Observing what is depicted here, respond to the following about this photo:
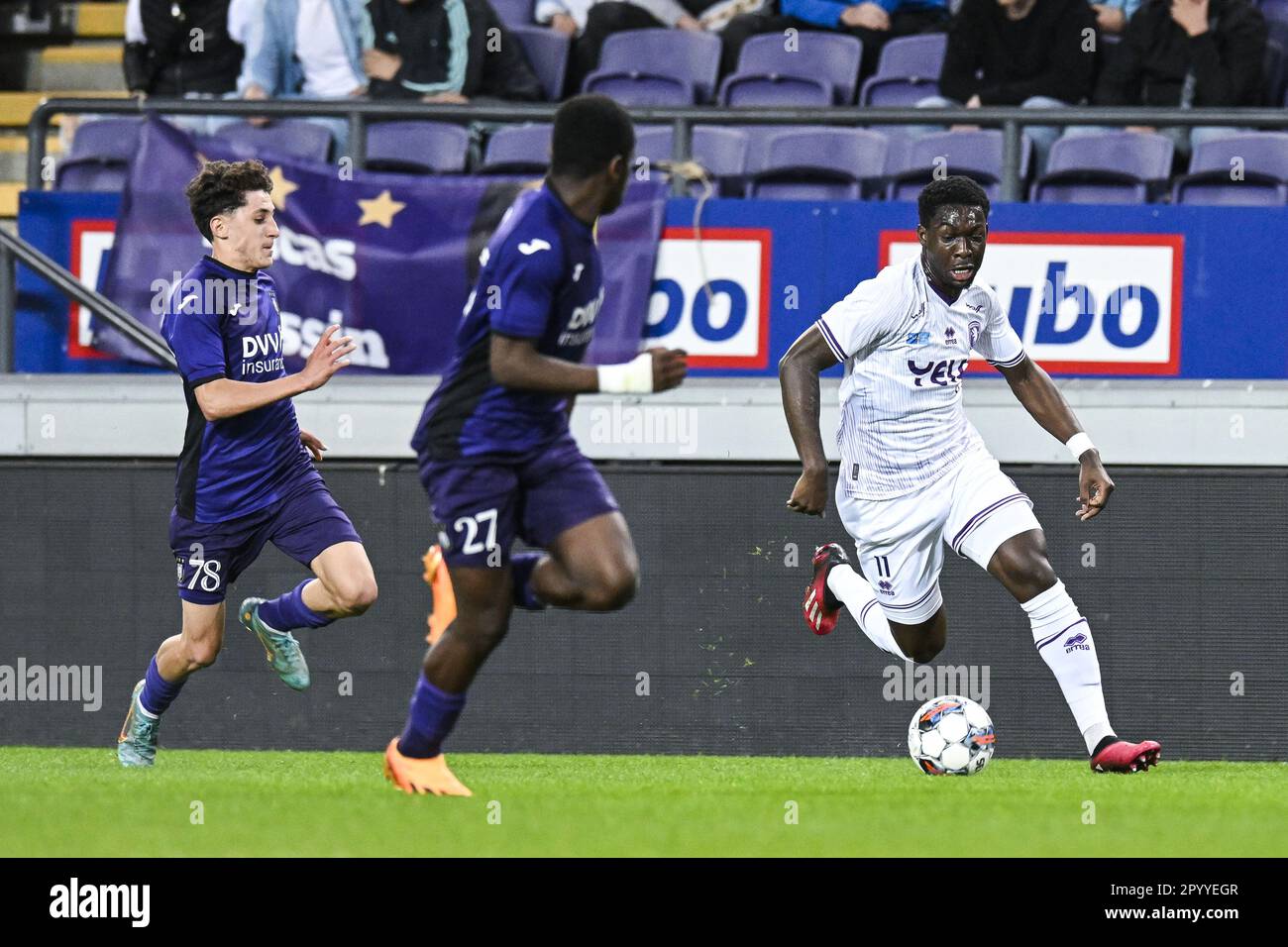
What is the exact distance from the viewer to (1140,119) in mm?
9844

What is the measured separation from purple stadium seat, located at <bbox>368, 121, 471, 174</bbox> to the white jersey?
12.5 feet

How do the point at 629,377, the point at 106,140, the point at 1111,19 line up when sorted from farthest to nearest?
the point at 1111,19 → the point at 106,140 → the point at 629,377

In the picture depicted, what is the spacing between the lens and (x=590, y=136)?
5824mm

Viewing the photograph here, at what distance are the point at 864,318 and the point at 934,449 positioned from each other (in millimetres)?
601

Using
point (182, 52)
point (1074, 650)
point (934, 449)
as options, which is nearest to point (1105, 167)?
point (934, 449)

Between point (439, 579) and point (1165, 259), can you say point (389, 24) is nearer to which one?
point (1165, 259)

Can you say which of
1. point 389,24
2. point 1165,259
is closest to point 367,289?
point 389,24

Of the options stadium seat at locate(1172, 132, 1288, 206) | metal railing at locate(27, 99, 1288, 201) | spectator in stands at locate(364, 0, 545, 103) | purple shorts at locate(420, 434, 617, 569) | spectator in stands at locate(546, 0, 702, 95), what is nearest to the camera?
purple shorts at locate(420, 434, 617, 569)

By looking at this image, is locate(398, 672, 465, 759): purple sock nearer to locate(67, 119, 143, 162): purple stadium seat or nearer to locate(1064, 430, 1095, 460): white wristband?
locate(1064, 430, 1095, 460): white wristband

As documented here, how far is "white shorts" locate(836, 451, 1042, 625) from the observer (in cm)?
744

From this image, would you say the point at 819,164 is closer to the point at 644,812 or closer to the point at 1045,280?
the point at 1045,280

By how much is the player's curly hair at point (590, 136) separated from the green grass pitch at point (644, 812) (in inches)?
75.6

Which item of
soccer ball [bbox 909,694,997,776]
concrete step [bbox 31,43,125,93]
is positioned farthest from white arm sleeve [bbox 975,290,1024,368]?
concrete step [bbox 31,43,125,93]

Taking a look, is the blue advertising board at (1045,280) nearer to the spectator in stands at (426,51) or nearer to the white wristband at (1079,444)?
the white wristband at (1079,444)
